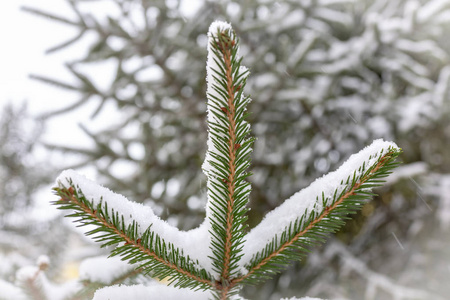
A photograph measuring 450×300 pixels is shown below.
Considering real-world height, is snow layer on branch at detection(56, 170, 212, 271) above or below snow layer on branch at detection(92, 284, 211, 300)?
above

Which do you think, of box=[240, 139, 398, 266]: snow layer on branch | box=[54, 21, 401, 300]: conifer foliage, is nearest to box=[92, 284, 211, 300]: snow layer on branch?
→ box=[54, 21, 401, 300]: conifer foliage

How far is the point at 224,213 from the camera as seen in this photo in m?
0.56

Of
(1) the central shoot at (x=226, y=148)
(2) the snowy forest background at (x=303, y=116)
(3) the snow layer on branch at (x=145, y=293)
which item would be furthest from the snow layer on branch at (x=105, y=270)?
(2) the snowy forest background at (x=303, y=116)

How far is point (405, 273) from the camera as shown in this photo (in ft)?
8.70

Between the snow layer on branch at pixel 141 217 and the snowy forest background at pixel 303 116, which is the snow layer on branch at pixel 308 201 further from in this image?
the snowy forest background at pixel 303 116

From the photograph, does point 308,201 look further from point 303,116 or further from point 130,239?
point 303,116

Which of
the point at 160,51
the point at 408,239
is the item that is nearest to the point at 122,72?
the point at 160,51

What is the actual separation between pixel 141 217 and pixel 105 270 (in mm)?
338

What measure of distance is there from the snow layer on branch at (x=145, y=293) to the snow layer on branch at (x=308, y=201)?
111 millimetres

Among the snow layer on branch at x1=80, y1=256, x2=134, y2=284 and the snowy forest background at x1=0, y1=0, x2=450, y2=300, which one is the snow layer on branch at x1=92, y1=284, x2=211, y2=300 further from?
the snowy forest background at x1=0, y1=0, x2=450, y2=300

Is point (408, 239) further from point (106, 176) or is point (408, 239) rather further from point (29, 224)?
point (29, 224)

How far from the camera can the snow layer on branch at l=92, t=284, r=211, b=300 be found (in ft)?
1.91

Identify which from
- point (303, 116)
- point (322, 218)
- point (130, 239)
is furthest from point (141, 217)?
point (303, 116)

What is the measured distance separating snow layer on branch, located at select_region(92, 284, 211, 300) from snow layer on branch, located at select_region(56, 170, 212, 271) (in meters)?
0.07
